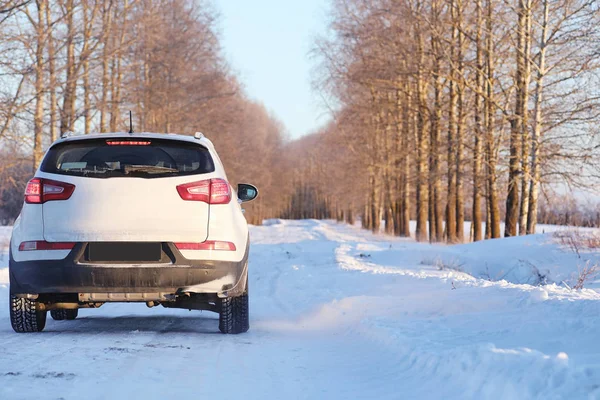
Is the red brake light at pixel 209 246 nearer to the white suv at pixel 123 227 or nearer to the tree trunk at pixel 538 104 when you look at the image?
the white suv at pixel 123 227

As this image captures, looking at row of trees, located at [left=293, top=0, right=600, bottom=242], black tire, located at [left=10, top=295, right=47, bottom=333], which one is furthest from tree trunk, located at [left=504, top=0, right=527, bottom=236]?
black tire, located at [left=10, top=295, right=47, bottom=333]

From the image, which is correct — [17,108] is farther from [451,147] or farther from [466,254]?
[451,147]

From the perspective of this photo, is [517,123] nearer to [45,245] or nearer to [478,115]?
[478,115]

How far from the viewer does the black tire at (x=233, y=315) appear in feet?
21.0

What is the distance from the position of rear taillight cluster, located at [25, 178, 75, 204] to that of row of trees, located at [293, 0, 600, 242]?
1527 cm

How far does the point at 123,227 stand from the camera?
5.71 m

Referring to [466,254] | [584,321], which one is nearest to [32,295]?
[584,321]

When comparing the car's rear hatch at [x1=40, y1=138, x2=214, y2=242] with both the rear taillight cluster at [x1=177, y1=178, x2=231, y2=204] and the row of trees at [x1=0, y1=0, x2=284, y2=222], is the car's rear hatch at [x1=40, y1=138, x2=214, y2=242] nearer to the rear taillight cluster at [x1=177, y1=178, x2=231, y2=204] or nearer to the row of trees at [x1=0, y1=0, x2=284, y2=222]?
the rear taillight cluster at [x1=177, y1=178, x2=231, y2=204]

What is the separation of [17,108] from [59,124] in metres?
5.22

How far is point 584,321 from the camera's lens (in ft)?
16.5

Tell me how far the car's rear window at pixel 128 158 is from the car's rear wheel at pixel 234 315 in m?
1.26

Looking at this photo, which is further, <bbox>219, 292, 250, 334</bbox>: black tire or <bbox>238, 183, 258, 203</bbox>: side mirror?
<bbox>238, 183, 258, 203</bbox>: side mirror

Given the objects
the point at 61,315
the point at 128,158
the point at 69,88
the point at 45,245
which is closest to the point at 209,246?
the point at 128,158

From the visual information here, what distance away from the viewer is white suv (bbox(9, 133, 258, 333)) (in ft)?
18.8
